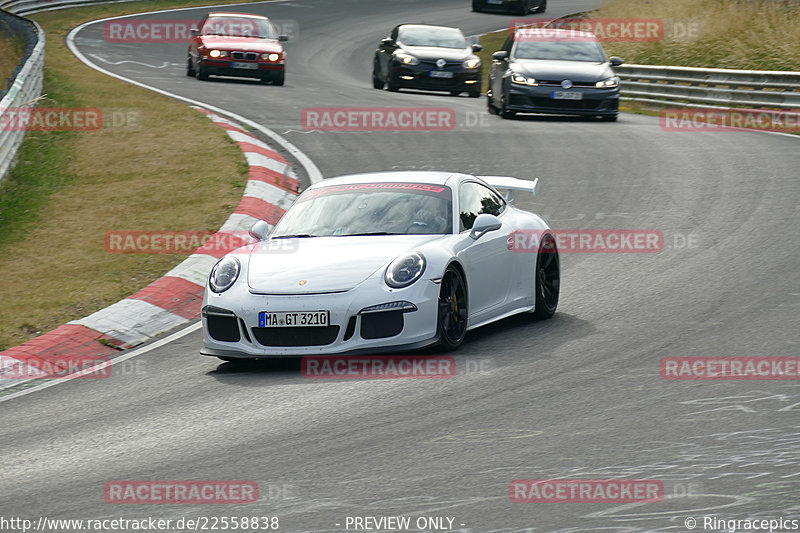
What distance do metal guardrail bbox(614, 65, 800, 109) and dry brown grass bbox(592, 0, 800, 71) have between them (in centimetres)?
209

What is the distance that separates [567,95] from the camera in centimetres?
2209

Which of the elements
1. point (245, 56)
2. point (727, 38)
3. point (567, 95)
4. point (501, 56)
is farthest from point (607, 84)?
point (727, 38)

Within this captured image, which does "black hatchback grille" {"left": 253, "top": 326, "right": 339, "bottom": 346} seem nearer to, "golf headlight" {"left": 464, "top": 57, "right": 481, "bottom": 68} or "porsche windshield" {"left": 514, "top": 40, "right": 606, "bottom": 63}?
"porsche windshield" {"left": 514, "top": 40, "right": 606, "bottom": 63}

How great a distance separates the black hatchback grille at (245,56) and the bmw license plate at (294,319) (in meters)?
19.7

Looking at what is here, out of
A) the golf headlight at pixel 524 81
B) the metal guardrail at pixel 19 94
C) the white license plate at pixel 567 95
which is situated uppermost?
the metal guardrail at pixel 19 94

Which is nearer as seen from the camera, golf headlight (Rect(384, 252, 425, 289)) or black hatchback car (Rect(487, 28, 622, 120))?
golf headlight (Rect(384, 252, 425, 289))

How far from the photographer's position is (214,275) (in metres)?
9.12

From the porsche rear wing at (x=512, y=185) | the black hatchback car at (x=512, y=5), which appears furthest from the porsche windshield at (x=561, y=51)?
the black hatchback car at (x=512, y=5)

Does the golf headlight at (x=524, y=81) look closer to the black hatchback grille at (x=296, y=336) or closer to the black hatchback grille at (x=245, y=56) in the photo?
the black hatchback grille at (x=245, y=56)

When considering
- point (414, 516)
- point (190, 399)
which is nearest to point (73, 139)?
point (190, 399)

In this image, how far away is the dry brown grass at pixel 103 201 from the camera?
11.3m

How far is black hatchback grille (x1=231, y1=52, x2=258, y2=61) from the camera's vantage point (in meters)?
27.5

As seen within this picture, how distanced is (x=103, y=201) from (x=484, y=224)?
6.97 meters

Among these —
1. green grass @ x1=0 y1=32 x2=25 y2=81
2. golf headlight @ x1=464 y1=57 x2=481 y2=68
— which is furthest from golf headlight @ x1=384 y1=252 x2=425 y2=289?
golf headlight @ x1=464 y1=57 x2=481 y2=68
